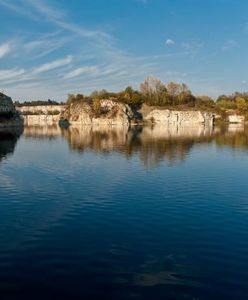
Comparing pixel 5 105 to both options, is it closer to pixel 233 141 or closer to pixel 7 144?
pixel 7 144

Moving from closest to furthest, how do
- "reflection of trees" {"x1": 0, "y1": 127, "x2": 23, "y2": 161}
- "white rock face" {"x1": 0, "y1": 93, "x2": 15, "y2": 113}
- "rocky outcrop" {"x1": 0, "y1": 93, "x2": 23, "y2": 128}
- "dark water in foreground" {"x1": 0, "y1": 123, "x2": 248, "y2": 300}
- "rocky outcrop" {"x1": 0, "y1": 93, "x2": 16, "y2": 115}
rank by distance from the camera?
"dark water in foreground" {"x1": 0, "y1": 123, "x2": 248, "y2": 300} < "reflection of trees" {"x1": 0, "y1": 127, "x2": 23, "y2": 161} < "rocky outcrop" {"x1": 0, "y1": 93, "x2": 23, "y2": 128} < "rocky outcrop" {"x1": 0, "y1": 93, "x2": 16, "y2": 115} < "white rock face" {"x1": 0, "y1": 93, "x2": 15, "y2": 113}

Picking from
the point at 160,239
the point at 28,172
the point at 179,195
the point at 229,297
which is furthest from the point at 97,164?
the point at 229,297

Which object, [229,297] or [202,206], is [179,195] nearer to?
[202,206]

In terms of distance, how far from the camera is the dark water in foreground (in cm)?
1471

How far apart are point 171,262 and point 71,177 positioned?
22875 mm

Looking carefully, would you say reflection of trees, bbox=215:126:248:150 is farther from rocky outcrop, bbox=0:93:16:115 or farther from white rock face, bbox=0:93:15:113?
white rock face, bbox=0:93:15:113

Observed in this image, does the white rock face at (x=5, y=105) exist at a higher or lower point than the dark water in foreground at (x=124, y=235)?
higher

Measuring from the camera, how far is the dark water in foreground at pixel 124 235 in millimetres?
14711

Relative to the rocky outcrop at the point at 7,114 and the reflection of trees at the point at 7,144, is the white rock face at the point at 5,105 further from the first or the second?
the reflection of trees at the point at 7,144

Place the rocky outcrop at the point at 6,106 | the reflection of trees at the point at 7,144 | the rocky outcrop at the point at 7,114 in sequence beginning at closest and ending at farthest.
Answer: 1. the reflection of trees at the point at 7,144
2. the rocky outcrop at the point at 7,114
3. the rocky outcrop at the point at 6,106

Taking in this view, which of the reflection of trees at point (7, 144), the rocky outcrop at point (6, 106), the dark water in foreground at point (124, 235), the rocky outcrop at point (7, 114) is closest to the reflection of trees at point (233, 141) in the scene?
the dark water in foreground at point (124, 235)

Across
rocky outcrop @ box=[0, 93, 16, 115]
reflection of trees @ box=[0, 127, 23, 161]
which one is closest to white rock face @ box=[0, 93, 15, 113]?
rocky outcrop @ box=[0, 93, 16, 115]

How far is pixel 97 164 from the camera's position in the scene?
47.6 metres

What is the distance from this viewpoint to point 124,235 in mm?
20500
